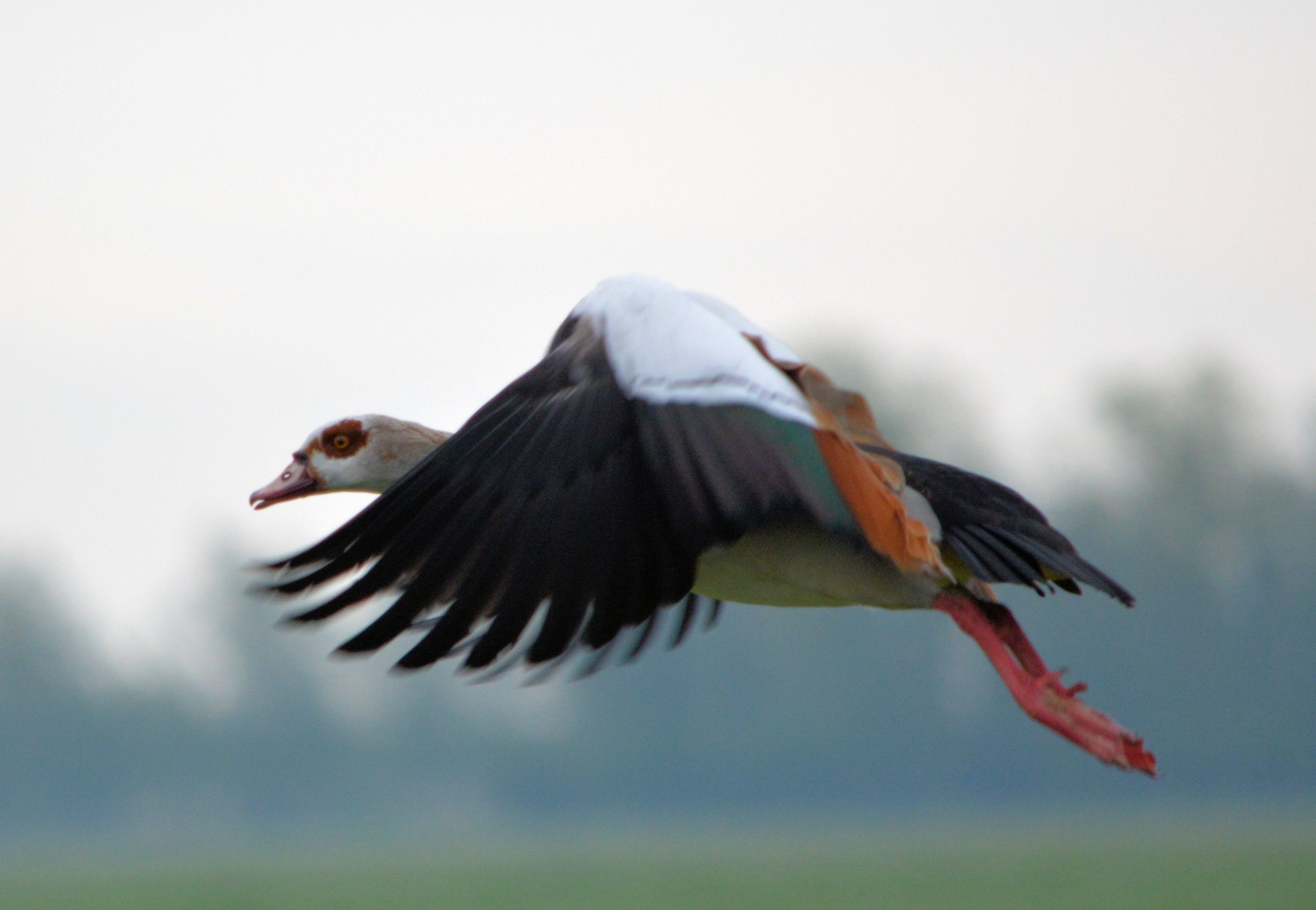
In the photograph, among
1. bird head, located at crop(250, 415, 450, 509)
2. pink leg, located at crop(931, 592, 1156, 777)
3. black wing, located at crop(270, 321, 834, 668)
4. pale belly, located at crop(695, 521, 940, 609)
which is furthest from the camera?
bird head, located at crop(250, 415, 450, 509)

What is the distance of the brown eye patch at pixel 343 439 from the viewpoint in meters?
6.52

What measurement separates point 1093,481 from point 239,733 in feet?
175

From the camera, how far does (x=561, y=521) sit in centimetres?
466

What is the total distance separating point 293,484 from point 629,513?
2471 mm

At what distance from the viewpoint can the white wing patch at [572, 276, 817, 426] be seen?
14.9ft

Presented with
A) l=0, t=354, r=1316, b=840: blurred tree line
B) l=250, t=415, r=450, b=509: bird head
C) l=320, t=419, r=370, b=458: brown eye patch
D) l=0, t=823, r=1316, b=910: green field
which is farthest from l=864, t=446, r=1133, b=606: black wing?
l=0, t=354, r=1316, b=840: blurred tree line

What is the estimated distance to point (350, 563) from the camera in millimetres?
4809

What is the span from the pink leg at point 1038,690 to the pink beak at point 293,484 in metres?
2.58

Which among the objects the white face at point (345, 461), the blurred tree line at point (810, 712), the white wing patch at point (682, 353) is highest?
the blurred tree line at point (810, 712)

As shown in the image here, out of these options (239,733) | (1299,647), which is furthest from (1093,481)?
(239,733)

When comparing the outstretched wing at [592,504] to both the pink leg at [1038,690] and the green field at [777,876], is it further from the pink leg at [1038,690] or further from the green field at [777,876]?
the green field at [777,876]

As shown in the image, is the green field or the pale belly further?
the green field

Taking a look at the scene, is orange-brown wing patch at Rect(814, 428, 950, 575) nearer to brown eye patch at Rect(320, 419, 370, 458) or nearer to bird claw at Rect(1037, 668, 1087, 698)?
bird claw at Rect(1037, 668, 1087, 698)

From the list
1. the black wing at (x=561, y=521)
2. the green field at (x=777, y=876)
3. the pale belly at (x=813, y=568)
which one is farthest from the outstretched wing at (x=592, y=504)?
the green field at (x=777, y=876)
